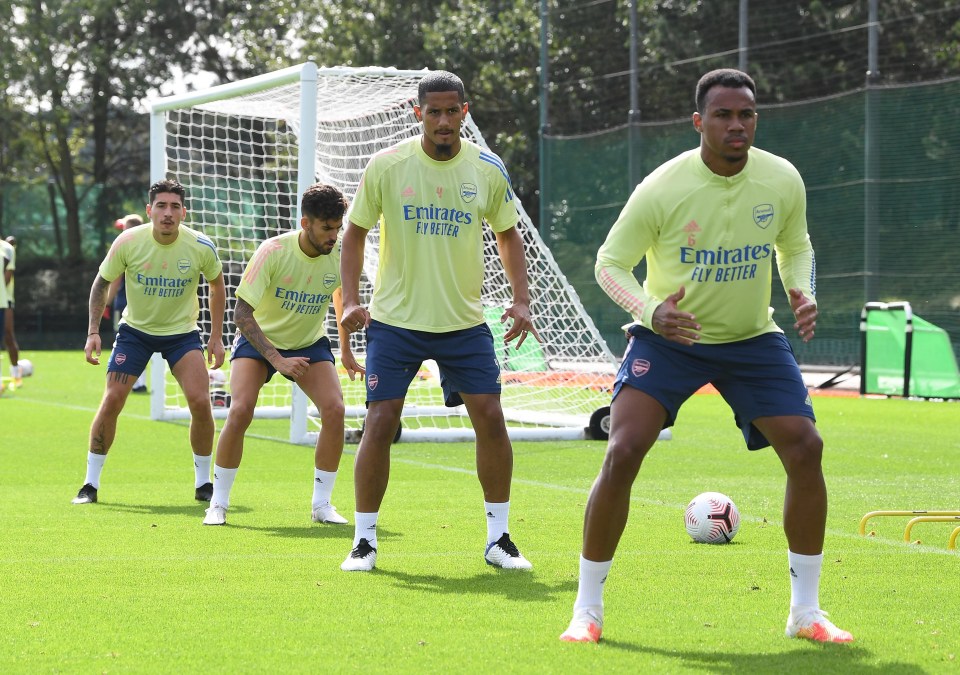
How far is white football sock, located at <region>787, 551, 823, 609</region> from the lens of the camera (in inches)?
199

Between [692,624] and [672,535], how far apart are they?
7.55 ft

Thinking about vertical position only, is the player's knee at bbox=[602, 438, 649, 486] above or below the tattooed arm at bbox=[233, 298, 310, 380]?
below

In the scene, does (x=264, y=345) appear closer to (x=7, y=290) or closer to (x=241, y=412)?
(x=241, y=412)

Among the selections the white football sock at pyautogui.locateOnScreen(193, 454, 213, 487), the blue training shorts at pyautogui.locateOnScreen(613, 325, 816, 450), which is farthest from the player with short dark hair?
the white football sock at pyautogui.locateOnScreen(193, 454, 213, 487)

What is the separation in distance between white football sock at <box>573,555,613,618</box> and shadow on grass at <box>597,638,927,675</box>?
0.43 feet

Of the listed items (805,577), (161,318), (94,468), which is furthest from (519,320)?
(94,468)

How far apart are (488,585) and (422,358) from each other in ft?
3.63

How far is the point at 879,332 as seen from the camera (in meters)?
18.4

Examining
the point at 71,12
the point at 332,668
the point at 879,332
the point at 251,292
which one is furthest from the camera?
the point at 71,12

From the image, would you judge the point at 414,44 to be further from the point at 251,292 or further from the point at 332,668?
the point at 332,668

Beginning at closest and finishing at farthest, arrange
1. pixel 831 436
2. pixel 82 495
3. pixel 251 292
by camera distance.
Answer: pixel 251 292, pixel 82 495, pixel 831 436

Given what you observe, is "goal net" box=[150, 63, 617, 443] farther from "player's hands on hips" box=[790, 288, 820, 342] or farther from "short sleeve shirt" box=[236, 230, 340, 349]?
"player's hands on hips" box=[790, 288, 820, 342]

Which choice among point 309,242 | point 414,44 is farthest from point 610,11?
point 309,242

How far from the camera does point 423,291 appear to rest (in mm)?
6559
